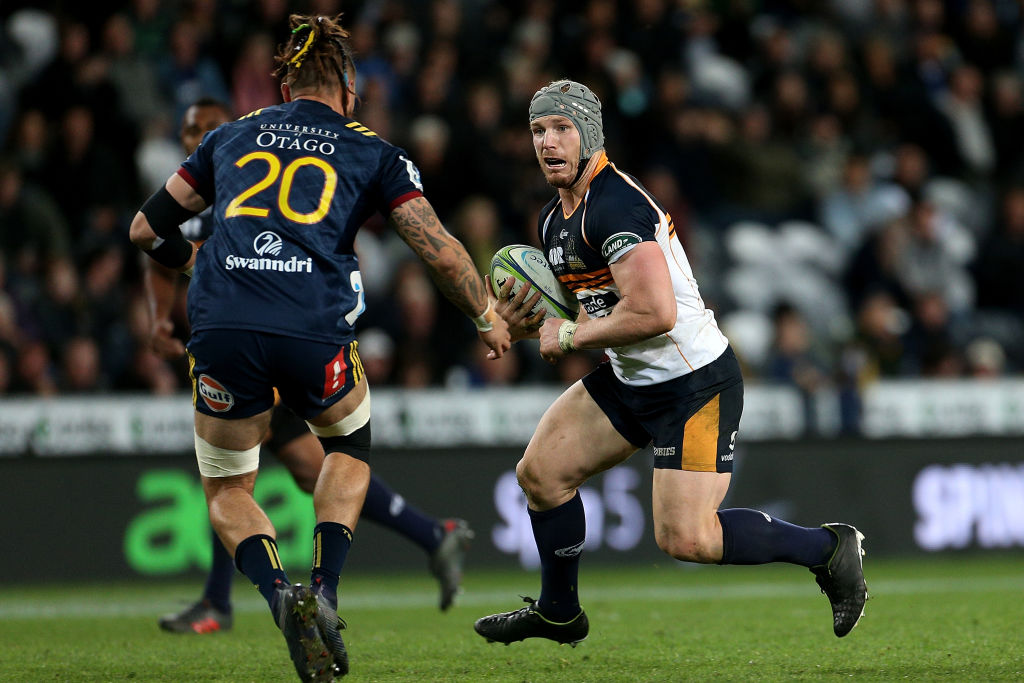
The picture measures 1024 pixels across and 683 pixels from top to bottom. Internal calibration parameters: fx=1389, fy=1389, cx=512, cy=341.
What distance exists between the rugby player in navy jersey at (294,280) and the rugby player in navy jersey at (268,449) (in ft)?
5.51

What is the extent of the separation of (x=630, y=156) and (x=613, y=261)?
27.2 ft

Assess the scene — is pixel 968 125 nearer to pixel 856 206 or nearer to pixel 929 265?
pixel 856 206

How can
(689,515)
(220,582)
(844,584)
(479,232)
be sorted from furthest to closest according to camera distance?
(479,232), (220,582), (844,584), (689,515)

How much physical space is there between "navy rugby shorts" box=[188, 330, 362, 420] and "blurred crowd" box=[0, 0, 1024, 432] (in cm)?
523

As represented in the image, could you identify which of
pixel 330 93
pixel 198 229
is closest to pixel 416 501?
pixel 198 229

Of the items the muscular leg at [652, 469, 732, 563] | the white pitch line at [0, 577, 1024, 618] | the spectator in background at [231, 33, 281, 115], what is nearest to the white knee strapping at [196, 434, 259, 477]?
the muscular leg at [652, 469, 732, 563]

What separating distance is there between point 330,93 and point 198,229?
2080 millimetres

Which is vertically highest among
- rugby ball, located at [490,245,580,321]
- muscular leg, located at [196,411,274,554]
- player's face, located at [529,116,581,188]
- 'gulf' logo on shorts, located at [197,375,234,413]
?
player's face, located at [529,116,581,188]

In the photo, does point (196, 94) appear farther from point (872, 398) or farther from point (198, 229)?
point (872, 398)

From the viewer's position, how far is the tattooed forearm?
4891 millimetres

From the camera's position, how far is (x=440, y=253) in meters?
4.91

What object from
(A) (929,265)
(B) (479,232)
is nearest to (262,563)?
(B) (479,232)

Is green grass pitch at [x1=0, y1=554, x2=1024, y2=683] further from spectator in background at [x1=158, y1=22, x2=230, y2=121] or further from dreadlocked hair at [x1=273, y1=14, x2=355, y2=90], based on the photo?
spectator in background at [x1=158, y1=22, x2=230, y2=121]

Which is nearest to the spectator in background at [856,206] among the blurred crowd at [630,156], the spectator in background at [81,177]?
the blurred crowd at [630,156]
